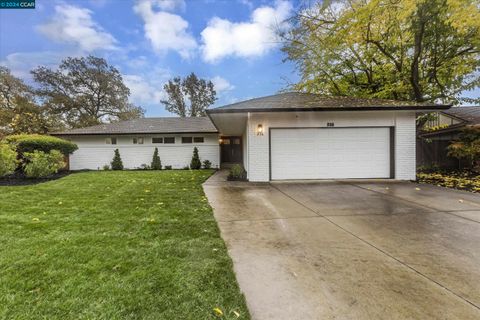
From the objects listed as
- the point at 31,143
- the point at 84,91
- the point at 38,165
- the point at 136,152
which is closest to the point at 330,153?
the point at 38,165

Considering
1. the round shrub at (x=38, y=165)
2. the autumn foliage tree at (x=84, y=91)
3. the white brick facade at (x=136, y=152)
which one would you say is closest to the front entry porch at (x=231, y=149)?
the white brick facade at (x=136, y=152)

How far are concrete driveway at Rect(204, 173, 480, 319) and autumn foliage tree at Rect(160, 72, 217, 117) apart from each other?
3042cm

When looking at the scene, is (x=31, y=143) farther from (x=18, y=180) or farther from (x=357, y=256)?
(x=357, y=256)

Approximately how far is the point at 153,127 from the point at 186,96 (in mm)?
19755

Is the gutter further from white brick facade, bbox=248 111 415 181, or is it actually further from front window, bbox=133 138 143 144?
front window, bbox=133 138 143 144

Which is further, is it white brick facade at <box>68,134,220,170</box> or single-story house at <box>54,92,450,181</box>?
white brick facade at <box>68,134,220,170</box>

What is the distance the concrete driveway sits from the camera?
1.83 meters

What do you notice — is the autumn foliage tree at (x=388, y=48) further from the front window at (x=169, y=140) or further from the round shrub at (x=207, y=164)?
the front window at (x=169, y=140)

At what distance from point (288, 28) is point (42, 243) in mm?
12330

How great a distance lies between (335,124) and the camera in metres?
8.54

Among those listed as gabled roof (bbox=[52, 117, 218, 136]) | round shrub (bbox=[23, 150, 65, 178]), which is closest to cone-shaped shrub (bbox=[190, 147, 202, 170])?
gabled roof (bbox=[52, 117, 218, 136])

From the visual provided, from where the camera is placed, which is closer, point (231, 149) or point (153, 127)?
point (153, 127)

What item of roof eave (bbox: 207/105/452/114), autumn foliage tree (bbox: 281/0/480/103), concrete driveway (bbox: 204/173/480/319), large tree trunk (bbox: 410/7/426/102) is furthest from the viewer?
large tree trunk (bbox: 410/7/426/102)

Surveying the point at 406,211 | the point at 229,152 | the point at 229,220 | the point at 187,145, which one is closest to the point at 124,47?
the point at 187,145
